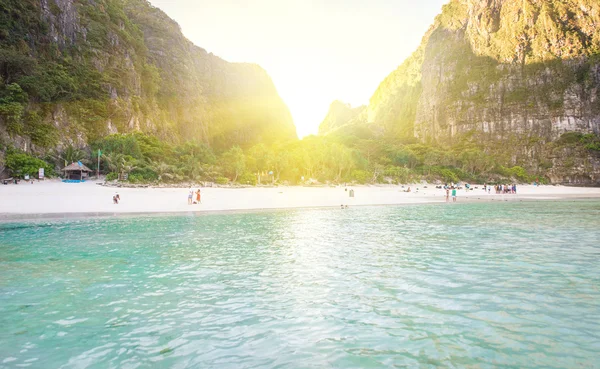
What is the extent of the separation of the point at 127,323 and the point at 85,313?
1.25 m

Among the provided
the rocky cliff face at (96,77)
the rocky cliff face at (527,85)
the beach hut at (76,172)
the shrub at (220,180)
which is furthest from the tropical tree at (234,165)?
the rocky cliff face at (527,85)

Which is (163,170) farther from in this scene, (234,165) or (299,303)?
(299,303)

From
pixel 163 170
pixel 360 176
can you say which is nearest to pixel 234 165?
pixel 163 170

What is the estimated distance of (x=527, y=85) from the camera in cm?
13450

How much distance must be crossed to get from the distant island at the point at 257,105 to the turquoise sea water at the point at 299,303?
4185cm

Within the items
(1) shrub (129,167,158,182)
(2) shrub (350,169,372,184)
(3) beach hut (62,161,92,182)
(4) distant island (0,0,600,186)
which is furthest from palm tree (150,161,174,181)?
(2) shrub (350,169,372,184)

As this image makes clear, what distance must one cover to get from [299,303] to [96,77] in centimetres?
8232

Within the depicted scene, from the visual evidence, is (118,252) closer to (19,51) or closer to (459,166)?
(19,51)

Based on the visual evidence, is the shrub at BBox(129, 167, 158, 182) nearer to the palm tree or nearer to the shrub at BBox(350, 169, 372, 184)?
the palm tree

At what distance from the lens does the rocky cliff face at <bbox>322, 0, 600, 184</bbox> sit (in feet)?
415

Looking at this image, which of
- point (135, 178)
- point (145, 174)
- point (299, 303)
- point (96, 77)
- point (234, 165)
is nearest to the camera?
point (299, 303)

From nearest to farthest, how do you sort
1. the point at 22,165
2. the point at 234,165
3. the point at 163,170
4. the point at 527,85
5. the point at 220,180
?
the point at 22,165, the point at 163,170, the point at 220,180, the point at 234,165, the point at 527,85

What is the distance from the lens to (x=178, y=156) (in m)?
66.6

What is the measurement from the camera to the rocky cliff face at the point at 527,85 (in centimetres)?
12656
